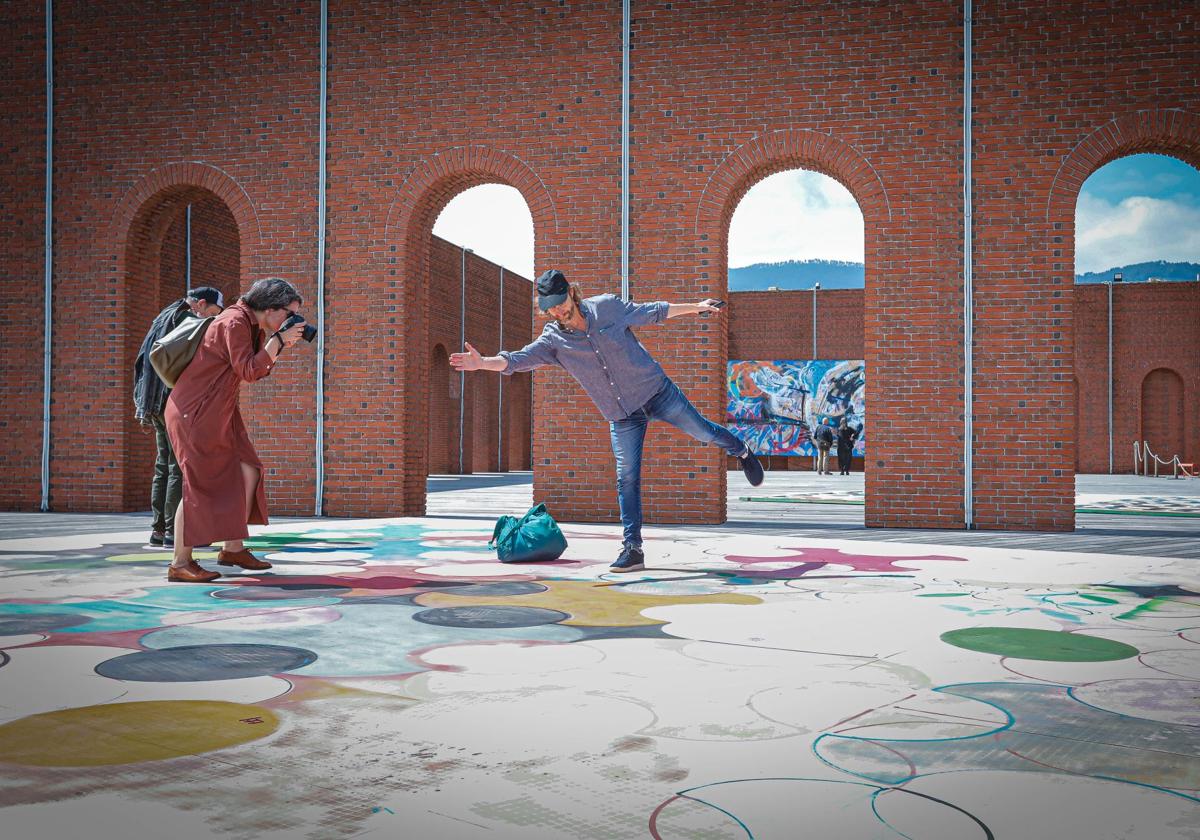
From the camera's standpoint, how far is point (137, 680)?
2.93 metres

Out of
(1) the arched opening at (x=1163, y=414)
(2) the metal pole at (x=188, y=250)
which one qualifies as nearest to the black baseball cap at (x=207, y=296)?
(2) the metal pole at (x=188, y=250)

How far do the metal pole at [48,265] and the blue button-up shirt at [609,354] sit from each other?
25.8 ft

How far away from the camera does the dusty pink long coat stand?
16.8ft

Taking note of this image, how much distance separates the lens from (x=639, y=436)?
19.7 ft

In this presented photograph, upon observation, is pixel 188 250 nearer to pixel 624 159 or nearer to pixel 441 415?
pixel 624 159

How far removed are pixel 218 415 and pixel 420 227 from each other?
5.85 meters

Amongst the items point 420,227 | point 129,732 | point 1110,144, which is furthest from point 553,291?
point 1110,144

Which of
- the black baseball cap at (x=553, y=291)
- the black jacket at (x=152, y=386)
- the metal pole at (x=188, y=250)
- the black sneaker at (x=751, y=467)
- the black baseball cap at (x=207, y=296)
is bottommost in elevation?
the black sneaker at (x=751, y=467)

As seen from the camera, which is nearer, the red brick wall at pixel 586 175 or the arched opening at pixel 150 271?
the red brick wall at pixel 586 175

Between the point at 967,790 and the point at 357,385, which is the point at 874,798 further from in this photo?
the point at 357,385

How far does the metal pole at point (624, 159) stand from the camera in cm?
999

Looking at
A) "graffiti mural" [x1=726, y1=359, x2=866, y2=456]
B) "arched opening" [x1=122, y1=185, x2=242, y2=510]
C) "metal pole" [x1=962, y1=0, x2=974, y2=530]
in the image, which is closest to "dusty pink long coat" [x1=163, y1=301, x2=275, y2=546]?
"arched opening" [x1=122, y1=185, x2=242, y2=510]

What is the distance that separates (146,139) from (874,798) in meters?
11.5

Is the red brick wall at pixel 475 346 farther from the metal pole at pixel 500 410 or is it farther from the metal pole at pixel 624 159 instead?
the metal pole at pixel 624 159
